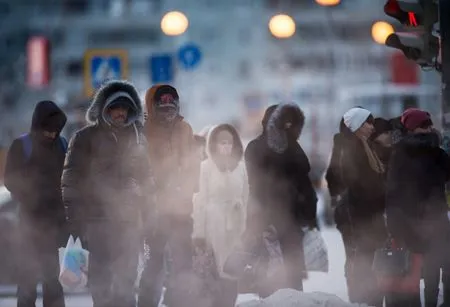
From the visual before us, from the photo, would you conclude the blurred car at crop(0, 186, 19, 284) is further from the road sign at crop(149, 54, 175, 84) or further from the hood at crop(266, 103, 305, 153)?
the road sign at crop(149, 54, 175, 84)

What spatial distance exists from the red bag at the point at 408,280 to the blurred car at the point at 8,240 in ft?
13.2

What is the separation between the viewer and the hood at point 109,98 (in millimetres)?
8219

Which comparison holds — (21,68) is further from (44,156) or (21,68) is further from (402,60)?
(44,156)

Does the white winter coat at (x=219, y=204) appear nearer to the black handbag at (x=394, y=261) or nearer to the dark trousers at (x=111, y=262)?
the black handbag at (x=394, y=261)

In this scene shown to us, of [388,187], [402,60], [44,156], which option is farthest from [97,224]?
[402,60]

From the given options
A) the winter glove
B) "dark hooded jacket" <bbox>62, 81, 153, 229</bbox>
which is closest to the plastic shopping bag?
"dark hooded jacket" <bbox>62, 81, 153, 229</bbox>

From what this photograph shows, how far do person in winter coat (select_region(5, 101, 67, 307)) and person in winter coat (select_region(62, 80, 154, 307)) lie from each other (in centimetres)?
91

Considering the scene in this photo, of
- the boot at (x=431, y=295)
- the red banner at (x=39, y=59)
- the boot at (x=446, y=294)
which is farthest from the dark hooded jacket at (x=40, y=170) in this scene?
the red banner at (x=39, y=59)

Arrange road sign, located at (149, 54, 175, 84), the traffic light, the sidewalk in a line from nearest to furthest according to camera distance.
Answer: the traffic light
the sidewalk
road sign, located at (149, 54, 175, 84)

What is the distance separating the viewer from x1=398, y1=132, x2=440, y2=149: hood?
898 centimetres

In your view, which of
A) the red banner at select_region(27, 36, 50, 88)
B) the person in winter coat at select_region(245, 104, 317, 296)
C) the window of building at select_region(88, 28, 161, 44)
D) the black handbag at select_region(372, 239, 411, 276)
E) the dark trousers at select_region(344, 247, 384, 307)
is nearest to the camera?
the black handbag at select_region(372, 239, 411, 276)

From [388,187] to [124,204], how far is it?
2293mm

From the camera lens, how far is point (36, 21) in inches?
3863

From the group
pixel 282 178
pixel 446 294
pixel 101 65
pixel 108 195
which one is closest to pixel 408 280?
pixel 446 294
